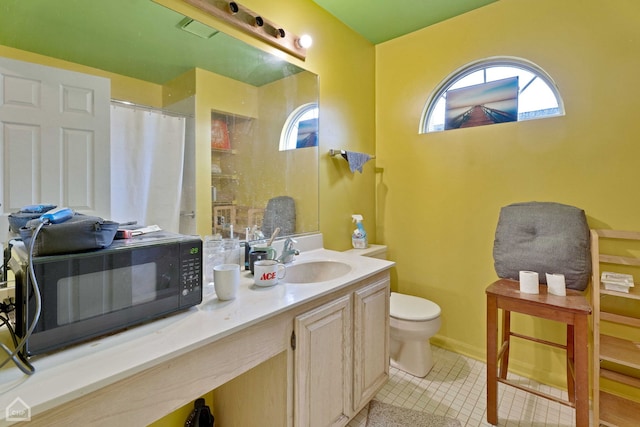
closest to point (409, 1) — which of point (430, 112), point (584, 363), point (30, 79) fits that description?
point (430, 112)

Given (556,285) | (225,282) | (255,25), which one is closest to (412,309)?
(556,285)

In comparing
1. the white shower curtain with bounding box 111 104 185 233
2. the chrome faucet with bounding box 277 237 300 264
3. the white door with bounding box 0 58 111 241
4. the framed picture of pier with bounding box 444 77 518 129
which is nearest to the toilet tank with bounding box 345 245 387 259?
the chrome faucet with bounding box 277 237 300 264

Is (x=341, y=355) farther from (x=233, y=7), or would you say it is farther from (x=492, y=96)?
(x=492, y=96)

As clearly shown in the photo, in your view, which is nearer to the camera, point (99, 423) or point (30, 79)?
point (99, 423)

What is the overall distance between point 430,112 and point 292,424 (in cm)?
225

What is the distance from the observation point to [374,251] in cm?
227

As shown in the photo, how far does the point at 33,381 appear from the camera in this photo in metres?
0.60

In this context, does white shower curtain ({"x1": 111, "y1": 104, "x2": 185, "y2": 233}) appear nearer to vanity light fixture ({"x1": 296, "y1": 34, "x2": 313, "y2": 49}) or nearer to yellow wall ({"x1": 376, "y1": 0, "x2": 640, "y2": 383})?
vanity light fixture ({"x1": 296, "y1": 34, "x2": 313, "y2": 49})

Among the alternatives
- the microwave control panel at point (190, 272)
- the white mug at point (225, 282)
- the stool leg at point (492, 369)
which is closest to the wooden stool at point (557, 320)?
the stool leg at point (492, 369)

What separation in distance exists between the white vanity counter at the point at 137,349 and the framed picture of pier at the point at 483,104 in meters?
1.76

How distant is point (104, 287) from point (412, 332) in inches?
65.1

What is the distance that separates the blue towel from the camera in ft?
6.99

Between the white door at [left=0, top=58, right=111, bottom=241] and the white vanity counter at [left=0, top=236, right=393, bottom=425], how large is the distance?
1.81ft

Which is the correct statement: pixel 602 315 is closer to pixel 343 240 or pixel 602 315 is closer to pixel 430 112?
pixel 343 240
